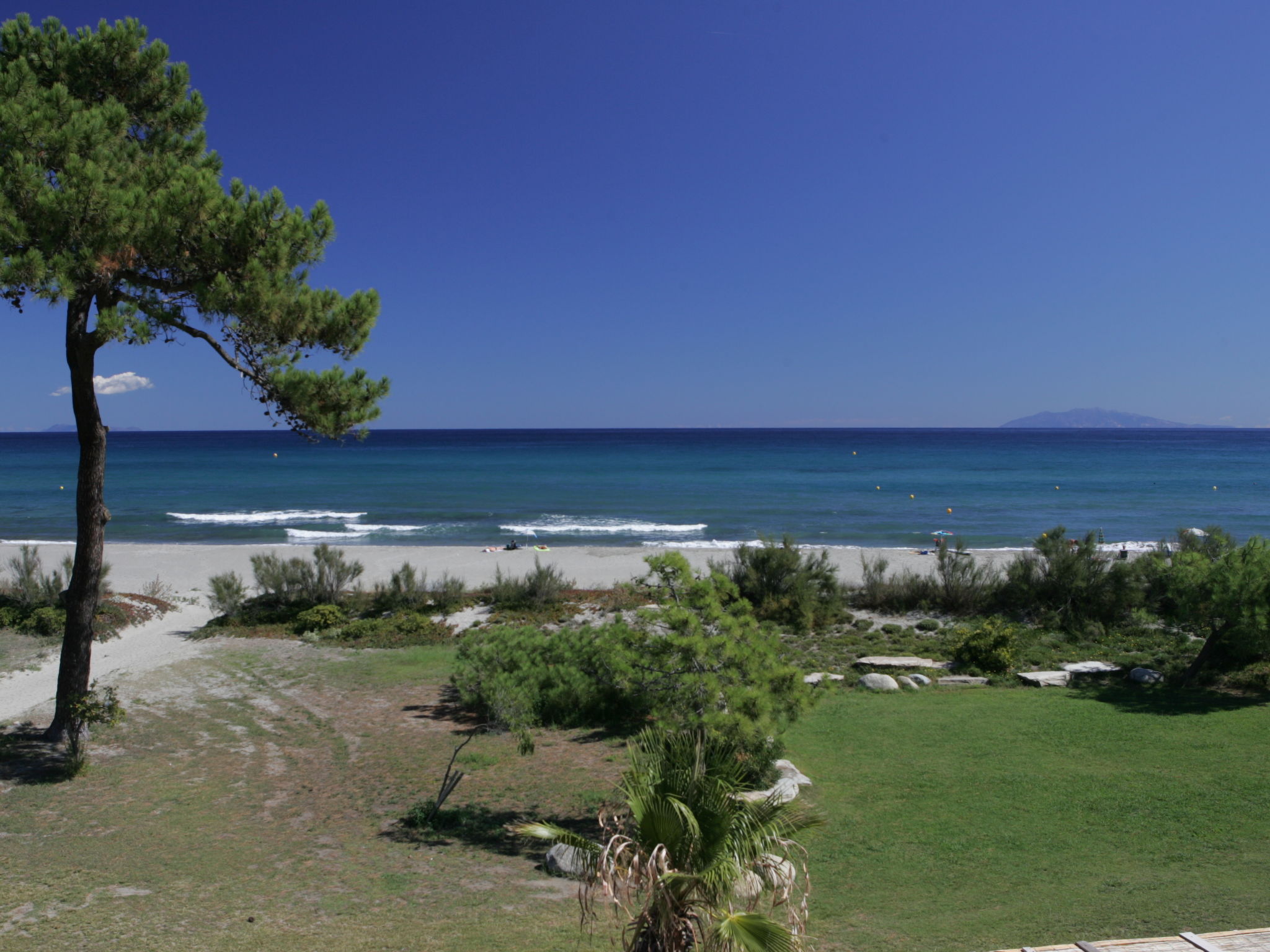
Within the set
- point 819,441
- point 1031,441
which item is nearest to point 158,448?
point 819,441

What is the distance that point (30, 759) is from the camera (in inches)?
358

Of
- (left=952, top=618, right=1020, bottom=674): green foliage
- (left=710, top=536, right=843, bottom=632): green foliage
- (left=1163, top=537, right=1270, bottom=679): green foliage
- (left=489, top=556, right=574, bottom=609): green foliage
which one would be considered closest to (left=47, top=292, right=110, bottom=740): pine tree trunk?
(left=489, top=556, right=574, bottom=609): green foliage

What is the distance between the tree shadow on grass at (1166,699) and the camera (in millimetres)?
10492

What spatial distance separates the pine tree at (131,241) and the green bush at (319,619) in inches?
281

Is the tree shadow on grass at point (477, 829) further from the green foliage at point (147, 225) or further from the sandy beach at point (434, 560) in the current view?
the sandy beach at point (434, 560)

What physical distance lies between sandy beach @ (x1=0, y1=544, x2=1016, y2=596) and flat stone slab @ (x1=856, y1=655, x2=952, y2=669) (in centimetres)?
845

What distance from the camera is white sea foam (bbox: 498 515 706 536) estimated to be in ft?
121

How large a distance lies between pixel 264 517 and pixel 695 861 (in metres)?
42.8

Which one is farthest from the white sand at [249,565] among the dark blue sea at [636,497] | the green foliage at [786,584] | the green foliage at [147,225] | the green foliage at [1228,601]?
the green foliage at [1228,601]

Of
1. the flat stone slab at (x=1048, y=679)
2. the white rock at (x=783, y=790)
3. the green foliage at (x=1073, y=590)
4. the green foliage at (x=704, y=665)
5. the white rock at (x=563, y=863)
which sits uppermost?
the green foliage at (x=704, y=665)

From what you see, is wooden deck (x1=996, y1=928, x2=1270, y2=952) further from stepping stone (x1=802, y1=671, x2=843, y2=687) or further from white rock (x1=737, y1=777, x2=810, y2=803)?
stepping stone (x1=802, y1=671, x2=843, y2=687)

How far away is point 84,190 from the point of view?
24.6 ft

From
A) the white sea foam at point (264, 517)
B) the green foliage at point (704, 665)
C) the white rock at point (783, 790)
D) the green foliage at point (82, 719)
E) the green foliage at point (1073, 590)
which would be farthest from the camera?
the white sea foam at point (264, 517)

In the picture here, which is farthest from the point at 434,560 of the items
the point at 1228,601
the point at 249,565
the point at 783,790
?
the point at 1228,601
